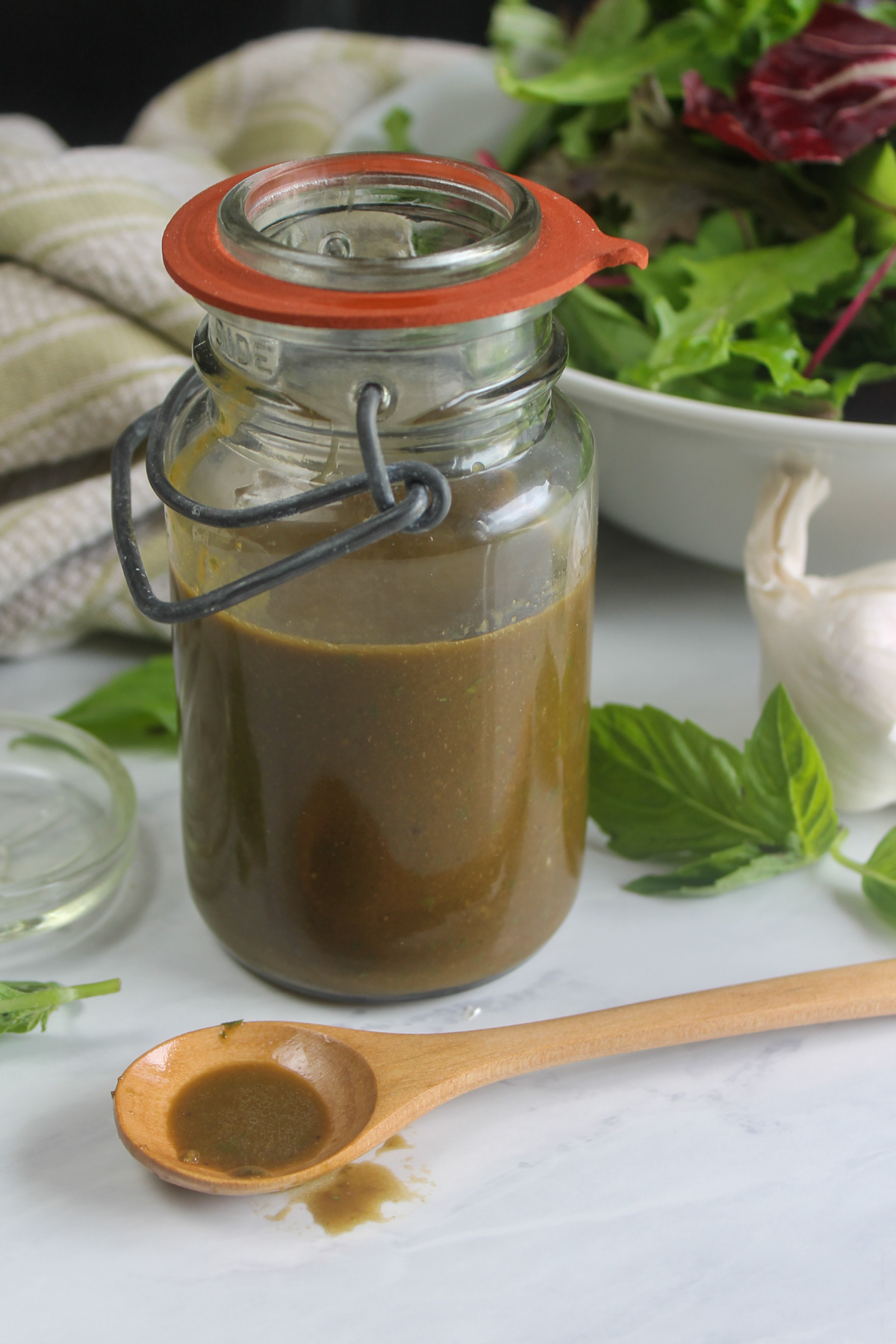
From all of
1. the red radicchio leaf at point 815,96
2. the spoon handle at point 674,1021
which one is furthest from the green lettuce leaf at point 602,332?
the spoon handle at point 674,1021

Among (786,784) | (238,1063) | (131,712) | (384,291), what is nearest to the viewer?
(384,291)

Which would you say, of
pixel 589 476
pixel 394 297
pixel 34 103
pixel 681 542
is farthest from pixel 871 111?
pixel 34 103

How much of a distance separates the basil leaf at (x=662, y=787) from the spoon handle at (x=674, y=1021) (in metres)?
0.11

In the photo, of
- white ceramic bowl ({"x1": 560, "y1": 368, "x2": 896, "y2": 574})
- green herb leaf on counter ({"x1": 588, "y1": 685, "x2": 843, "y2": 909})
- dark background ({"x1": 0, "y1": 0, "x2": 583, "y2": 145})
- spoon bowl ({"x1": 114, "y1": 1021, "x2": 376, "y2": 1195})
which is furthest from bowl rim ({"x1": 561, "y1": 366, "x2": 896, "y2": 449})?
dark background ({"x1": 0, "y1": 0, "x2": 583, "y2": 145})

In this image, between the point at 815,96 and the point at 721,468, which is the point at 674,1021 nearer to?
the point at 721,468

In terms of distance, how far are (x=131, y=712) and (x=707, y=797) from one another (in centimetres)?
38

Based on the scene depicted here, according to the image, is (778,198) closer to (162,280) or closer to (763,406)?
(763,406)

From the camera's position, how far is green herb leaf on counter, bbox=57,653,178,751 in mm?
886

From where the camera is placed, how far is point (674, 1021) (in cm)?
66

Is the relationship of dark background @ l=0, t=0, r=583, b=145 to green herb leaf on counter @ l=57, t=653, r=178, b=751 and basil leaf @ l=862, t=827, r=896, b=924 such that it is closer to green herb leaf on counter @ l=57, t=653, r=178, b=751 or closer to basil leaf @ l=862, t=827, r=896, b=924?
green herb leaf on counter @ l=57, t=653, r=178, b=751

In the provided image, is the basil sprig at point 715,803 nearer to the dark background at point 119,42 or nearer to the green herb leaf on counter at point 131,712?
the green herb leaf on counter at point 131,712

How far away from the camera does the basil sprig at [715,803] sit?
2.46ft

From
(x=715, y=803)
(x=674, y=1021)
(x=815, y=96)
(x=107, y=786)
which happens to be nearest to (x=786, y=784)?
(x=715, y=803)

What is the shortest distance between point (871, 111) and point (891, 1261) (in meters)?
0.74
